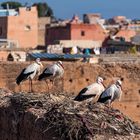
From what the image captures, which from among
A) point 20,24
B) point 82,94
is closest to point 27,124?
point 82,94

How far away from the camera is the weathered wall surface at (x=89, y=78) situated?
2336 cm

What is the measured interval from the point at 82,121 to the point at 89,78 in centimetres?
1486

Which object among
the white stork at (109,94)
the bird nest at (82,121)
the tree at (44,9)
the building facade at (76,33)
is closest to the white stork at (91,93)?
the white stork at (109,94)

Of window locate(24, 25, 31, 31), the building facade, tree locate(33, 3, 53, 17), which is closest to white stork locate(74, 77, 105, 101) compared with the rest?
window locate(24, 25, 31, 31)

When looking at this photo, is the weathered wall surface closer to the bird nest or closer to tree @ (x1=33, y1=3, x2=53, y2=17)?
the bird nest

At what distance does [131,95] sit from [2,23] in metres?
28.1

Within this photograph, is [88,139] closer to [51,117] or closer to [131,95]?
[51,117]

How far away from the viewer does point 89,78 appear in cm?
2384

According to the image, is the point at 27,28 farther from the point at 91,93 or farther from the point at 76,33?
the point at 91,93

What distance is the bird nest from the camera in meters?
8.76

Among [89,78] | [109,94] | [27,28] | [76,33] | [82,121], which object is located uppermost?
[82,121]

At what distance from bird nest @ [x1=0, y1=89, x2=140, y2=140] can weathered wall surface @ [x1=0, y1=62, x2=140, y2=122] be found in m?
12.7

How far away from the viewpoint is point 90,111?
9570mm

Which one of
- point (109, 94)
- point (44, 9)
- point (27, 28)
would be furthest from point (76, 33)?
point (44, 9)
